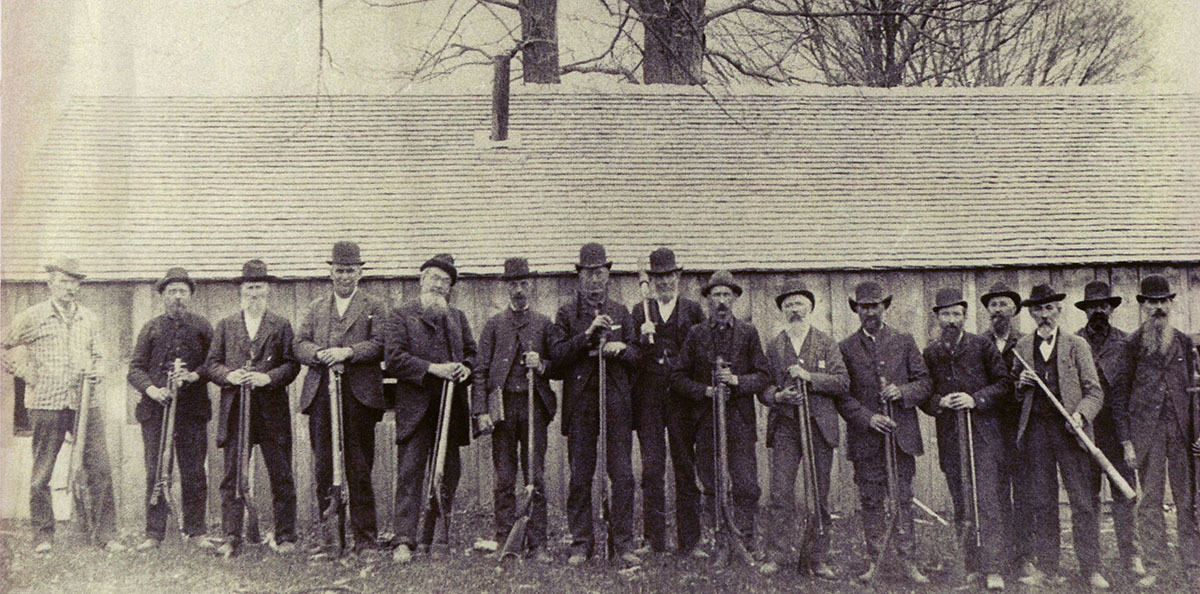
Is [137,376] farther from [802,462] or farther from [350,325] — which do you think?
[802,462]

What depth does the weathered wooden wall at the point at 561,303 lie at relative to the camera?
24.1 feet

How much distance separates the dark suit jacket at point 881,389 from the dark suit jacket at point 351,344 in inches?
135

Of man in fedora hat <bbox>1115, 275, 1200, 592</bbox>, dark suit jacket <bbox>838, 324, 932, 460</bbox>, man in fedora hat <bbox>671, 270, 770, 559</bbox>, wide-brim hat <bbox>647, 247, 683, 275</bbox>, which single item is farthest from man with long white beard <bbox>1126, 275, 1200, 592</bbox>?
wide-brim hat <bbox>647, 247, 683, 275</bbox>

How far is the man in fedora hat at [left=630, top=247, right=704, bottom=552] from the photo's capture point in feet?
21.9

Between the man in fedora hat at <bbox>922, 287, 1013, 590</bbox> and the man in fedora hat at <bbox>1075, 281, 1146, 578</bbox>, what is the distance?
2.68 feet

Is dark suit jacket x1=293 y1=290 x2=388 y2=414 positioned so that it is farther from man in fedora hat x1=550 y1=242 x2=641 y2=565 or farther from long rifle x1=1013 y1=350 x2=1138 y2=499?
long rifle x1=1013 y1=350 x2=1138 y2=499

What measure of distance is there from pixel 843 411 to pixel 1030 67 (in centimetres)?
959

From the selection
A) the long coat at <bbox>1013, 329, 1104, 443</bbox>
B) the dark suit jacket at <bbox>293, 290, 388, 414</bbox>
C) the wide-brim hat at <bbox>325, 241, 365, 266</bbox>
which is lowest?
the long coat at <bbox>1013, 329, 1104, 443</bbox>

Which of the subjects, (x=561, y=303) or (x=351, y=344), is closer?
(x=351, y=344)

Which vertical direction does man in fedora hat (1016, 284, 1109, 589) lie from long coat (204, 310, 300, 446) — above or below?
below

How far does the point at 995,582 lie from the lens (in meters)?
6.36

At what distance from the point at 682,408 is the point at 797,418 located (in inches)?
32.7

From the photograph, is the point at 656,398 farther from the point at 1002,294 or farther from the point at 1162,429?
the point at 1162,429

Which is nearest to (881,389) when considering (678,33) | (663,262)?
(663,262)
